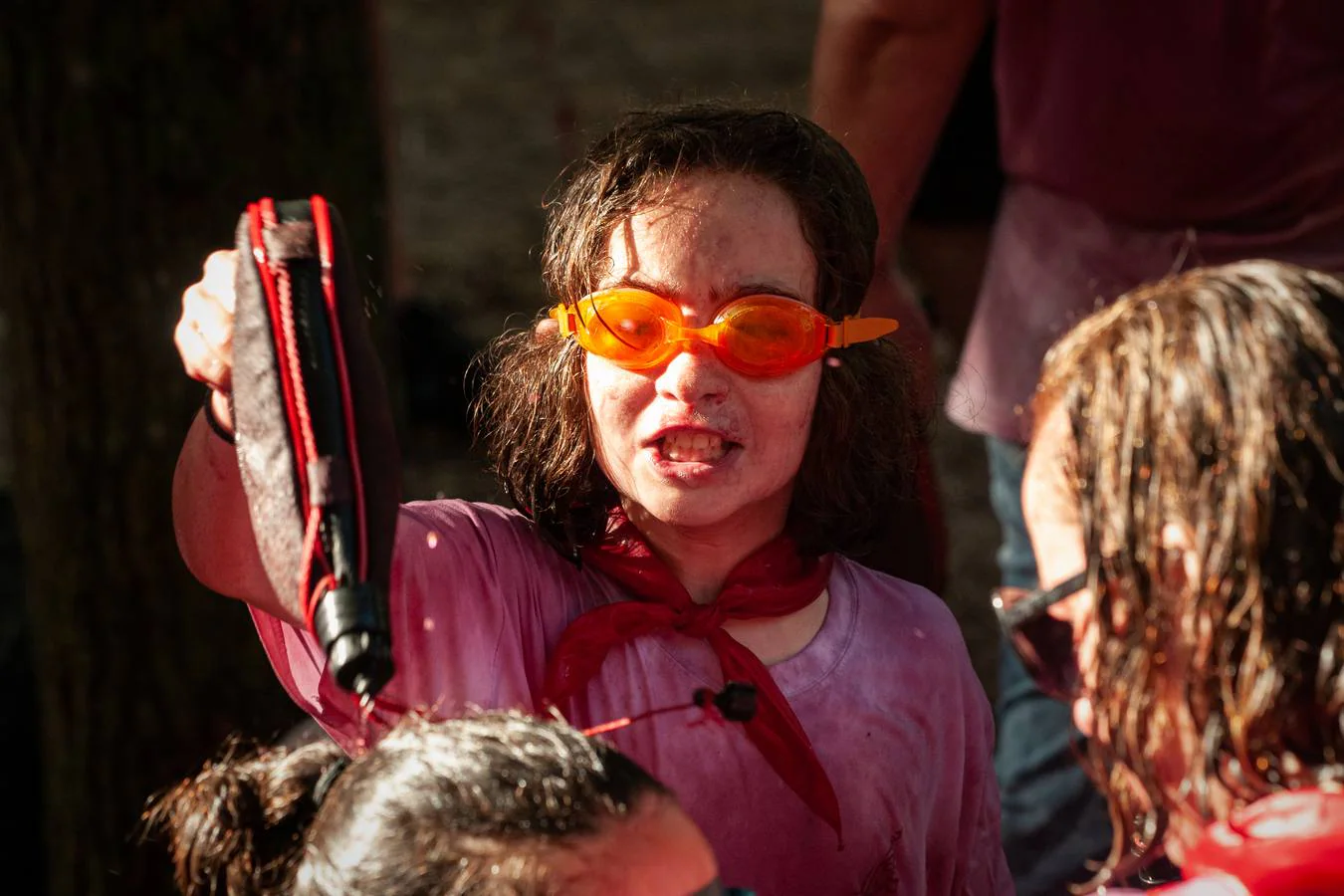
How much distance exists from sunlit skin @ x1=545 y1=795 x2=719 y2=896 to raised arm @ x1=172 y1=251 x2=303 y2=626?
0.49m

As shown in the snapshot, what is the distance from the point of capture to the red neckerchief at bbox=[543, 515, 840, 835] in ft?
6.84

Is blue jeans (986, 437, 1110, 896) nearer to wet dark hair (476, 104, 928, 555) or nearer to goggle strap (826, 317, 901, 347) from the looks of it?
wet dark hair (476, 104, 928, 555)

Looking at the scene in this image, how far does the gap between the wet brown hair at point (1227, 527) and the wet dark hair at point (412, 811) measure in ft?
1.58

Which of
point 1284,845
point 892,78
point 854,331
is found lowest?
point 1284,845

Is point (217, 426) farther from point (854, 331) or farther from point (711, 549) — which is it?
point (854, 331)

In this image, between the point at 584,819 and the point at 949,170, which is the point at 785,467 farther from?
the point at 949,170

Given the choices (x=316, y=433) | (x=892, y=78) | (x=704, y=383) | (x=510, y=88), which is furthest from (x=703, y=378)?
(x=510, y=88)

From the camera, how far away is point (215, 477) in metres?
1.89

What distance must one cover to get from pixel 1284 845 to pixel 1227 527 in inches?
11.0

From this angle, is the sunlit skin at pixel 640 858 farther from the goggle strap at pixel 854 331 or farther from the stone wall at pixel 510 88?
the stone wall at pixel 510 88

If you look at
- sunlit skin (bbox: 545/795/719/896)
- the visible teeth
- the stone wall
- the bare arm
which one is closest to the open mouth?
the visible teeth

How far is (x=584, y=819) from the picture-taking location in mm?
1547

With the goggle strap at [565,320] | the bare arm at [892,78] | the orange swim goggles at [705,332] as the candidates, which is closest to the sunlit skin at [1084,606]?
the orange swim goggles at [705,332]

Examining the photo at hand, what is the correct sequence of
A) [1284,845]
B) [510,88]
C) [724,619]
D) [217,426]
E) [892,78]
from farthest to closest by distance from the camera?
[510,88], [892,78], [724,619], [217,426], [1284,845]
